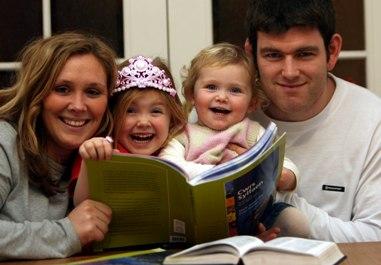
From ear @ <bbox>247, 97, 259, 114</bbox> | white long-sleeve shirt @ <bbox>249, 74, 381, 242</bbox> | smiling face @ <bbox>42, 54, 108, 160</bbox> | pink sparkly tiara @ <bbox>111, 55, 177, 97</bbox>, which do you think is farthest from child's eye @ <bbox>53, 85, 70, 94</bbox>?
white long-sleeve shirt @ <bbox>249, 74, 381, 242</bbox>

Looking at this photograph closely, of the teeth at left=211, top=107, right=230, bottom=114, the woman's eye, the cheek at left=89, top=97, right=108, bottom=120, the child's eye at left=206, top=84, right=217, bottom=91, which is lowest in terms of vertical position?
the teeth at left=211, top=107, right=230, bottom=114

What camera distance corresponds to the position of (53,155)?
5.39ft

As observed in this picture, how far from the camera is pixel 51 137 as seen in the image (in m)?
1.63

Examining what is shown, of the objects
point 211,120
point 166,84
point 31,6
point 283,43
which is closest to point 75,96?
point 166,84

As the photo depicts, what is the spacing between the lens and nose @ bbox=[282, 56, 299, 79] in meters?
1.87

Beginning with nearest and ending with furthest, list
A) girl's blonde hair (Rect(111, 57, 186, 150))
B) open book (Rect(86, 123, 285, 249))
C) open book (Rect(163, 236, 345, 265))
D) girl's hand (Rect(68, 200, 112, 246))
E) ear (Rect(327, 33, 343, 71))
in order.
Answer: open book (Rect(163, 236, 345, 265))
open book (Rect(86, 123, 285, 249))
girl's hand (Rect(68, 200, 112, 246))
girl's blonde hair (Rect(111, 57, 186, 150))
ear (Rect(327, 33, 343, 71))

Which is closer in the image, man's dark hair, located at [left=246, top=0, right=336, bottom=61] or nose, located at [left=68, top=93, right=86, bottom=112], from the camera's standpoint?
nose, located at [left=68, top=93, right=86, bottom=112]

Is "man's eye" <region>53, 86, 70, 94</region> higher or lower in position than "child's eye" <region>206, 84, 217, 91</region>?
higher

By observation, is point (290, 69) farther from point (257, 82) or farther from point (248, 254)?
point (248, 254)

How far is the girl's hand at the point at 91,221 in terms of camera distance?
4.65 feet

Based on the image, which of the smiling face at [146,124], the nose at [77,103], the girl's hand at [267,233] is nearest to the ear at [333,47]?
the smiling face at [146,124]

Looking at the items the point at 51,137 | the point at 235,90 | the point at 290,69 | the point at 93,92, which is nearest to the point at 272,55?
the point at 290,69

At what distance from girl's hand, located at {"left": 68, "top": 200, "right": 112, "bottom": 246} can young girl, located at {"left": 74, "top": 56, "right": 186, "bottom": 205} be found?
33 cm

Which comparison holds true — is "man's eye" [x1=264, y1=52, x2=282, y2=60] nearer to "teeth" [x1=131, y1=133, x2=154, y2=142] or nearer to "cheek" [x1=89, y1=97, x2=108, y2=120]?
"teeth" [x1=131, y1=133, x2=154, y2=142]
